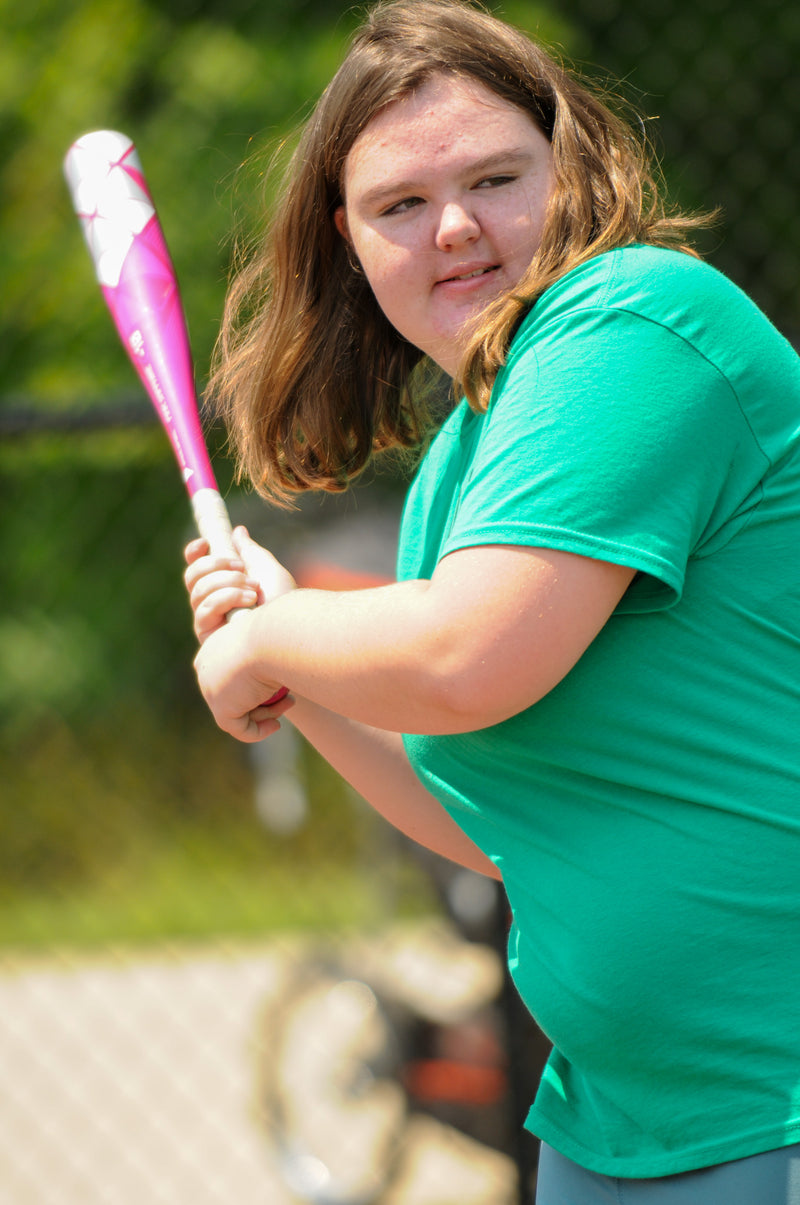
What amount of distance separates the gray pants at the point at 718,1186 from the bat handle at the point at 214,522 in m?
0.82

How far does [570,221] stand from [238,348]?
654 mm

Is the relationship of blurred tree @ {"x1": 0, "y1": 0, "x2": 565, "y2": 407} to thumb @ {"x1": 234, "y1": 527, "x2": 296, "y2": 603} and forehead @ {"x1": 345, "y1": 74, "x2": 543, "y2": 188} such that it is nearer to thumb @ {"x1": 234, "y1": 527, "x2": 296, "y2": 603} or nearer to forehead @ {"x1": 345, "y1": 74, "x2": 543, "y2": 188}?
thumb @ {"x1": 234, "y1": 527, "x2": 296, "y2": 603}

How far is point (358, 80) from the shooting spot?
1.27 metres

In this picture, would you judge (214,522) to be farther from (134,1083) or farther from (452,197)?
(134,1083)

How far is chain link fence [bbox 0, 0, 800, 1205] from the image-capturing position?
321 cm

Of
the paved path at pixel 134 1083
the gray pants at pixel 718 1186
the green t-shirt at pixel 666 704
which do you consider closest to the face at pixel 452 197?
the green t-shirt at pixel 666 704

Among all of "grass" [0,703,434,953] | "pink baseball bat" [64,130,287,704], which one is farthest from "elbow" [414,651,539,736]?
"grass" [0,703,434,953]

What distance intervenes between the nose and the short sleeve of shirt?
197mm

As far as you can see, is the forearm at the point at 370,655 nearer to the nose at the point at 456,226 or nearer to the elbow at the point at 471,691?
the elbow at the point at 471,691

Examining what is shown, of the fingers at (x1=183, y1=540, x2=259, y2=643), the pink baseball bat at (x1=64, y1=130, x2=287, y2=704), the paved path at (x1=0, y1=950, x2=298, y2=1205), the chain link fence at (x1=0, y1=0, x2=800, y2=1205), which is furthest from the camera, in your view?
the paved path at (x1=0, y1=950, x2=298, y2=1205)

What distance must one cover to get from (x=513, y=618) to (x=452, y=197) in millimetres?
459

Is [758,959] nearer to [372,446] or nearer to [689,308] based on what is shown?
[689,308]

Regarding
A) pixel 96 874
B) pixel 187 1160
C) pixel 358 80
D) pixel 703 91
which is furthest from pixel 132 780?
pixel 358 80

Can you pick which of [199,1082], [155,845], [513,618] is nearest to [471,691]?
[513,618]
